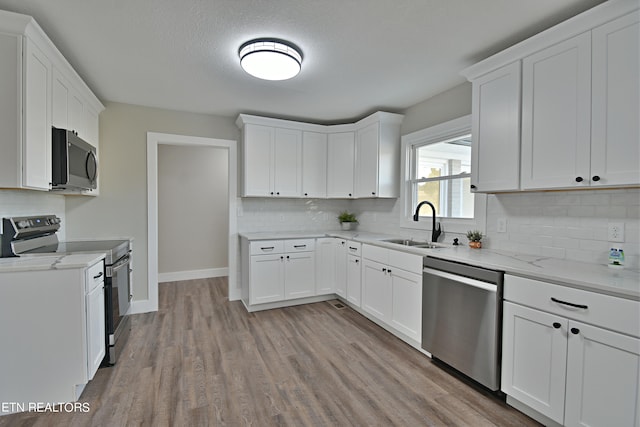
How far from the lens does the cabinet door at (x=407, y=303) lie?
8.41 feet

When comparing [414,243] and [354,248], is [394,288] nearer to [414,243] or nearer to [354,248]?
[414,243]

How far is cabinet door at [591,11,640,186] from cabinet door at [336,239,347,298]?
2439mm

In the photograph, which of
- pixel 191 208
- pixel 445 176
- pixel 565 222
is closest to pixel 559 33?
pixel 565 222

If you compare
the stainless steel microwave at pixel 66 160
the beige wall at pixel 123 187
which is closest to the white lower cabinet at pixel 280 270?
the beige wall at pixel 123 187

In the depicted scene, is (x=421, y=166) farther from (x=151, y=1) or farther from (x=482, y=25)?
(x=151, y=1)

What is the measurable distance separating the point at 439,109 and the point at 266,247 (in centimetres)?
243

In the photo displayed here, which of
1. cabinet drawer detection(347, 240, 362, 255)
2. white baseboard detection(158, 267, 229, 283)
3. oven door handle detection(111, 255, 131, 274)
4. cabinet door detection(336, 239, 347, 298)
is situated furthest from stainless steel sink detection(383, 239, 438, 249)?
white baseboard detection(158, 267, 229, 283)

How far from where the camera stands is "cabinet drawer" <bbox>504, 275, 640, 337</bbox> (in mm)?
1358

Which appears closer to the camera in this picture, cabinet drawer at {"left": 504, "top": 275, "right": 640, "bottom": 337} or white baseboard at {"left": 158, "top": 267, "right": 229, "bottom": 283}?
cabinet drawer at {"left": 504, "top": 275, "right": 640, "bottom": 337}

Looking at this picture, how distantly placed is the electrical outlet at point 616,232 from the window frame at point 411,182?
852 mm

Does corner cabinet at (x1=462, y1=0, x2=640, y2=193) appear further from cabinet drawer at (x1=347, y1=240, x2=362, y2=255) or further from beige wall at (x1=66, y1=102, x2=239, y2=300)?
beige wall at (x1=66, y1=102, x2=239, y2=300)

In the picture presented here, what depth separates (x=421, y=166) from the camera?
11.6ft

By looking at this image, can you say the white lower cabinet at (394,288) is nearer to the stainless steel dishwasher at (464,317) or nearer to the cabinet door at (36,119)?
the stainless steel dishwasher at (464,317)

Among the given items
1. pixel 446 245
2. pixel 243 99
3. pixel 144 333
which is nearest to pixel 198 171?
pixel 243 99
